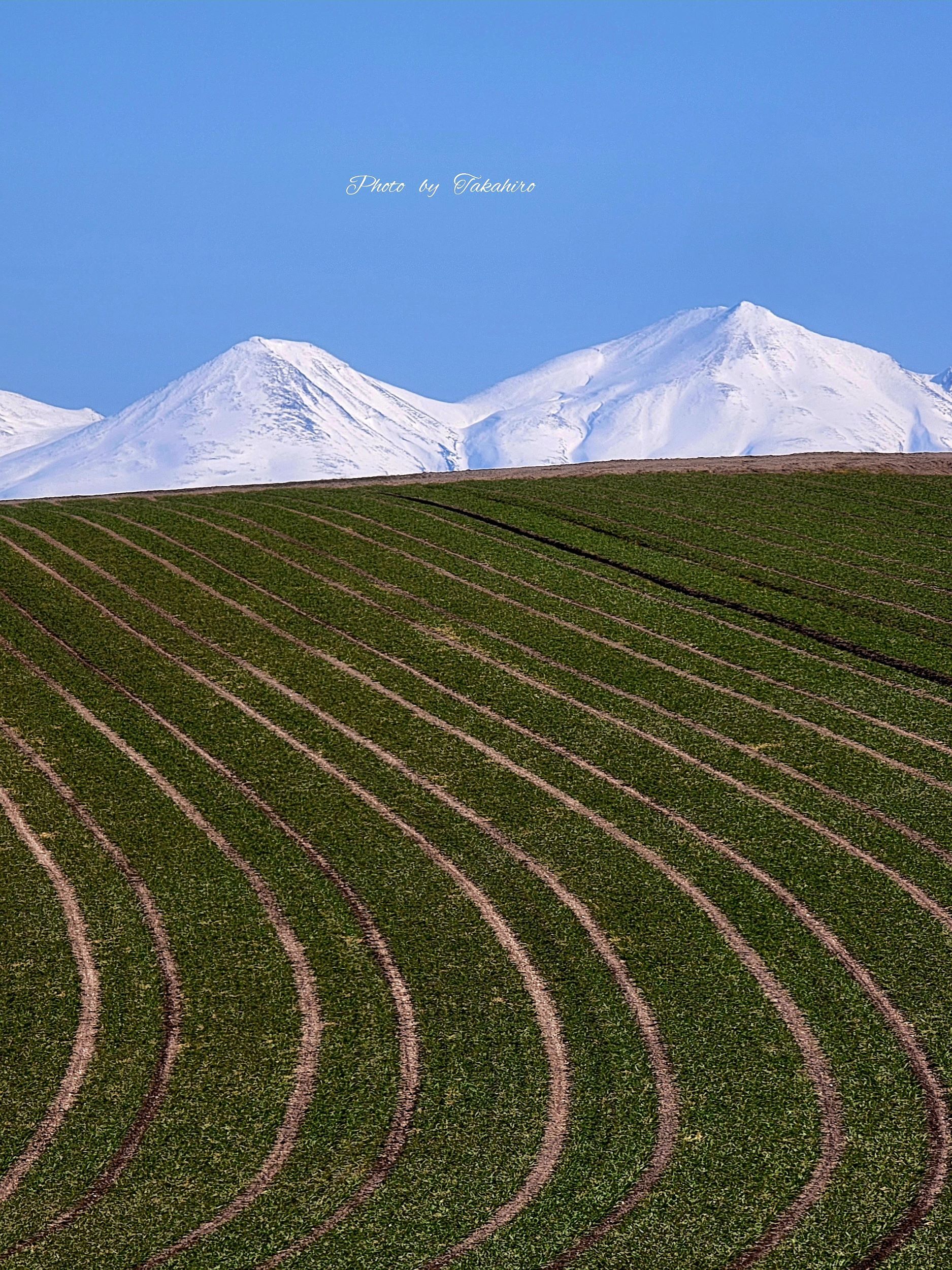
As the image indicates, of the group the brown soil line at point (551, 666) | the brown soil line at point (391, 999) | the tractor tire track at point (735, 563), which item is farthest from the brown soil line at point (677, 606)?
the brown soil line at point (391, 999)

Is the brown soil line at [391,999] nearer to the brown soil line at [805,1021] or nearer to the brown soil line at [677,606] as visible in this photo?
the brown soil line at [805,1021]

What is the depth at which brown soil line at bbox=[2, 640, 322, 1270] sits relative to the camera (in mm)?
8219

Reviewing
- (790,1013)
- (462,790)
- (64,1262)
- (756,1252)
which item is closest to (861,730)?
(462,790)

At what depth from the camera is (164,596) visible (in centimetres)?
2242

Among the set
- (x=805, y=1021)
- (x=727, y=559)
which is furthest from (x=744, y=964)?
(x=727, y=559)

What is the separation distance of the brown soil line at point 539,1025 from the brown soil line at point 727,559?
11236 mm

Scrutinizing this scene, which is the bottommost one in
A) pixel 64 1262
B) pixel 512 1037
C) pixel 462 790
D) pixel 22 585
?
pixel 64 1262

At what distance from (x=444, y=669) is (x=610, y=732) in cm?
344

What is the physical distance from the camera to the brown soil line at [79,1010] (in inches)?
344

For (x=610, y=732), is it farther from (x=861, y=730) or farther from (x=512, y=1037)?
(x=512, y=1037)

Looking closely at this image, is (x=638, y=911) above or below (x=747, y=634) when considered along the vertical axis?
below

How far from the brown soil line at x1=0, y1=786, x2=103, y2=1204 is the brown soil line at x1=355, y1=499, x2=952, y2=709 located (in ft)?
39.9

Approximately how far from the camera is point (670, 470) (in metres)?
39.0

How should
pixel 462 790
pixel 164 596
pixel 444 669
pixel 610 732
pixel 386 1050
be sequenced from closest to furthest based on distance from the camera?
pixel 386 1050 → pixel 462 790 → pixel 610 732 → pixel 444 669 → pixel 164 596
